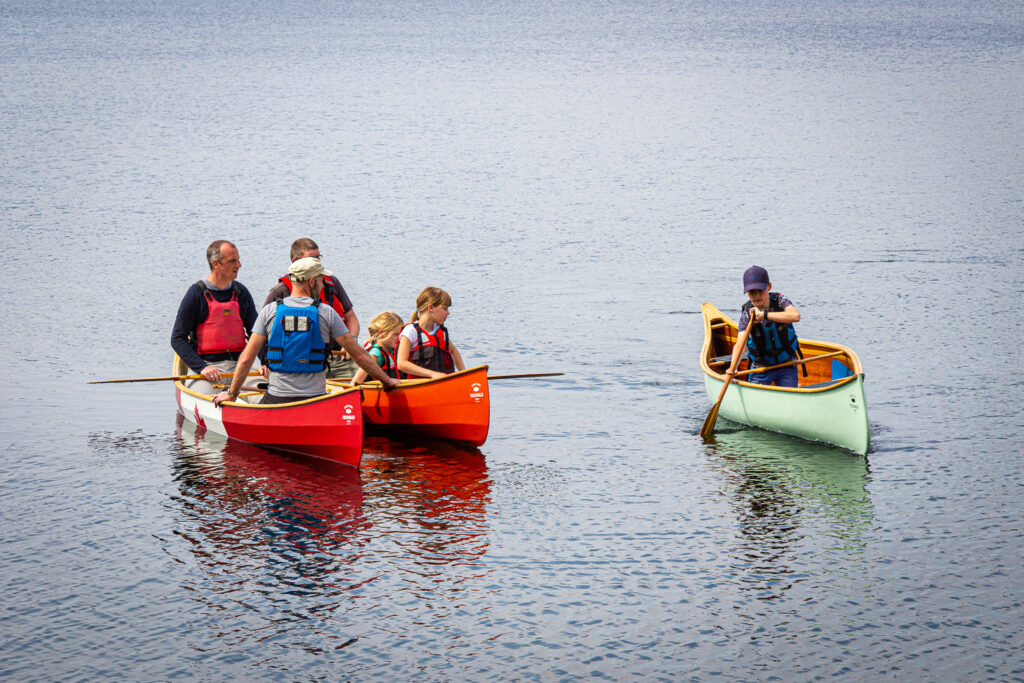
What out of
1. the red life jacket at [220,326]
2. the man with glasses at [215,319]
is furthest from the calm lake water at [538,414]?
the red life jacket at [220,326]

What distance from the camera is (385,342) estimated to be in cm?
1083

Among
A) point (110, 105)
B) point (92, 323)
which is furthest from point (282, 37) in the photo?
point (92, 323)

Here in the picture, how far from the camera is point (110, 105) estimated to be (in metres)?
46.5

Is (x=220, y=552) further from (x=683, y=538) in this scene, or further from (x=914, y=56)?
(x=914, y=56)

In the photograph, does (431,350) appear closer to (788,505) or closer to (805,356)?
(788,505)

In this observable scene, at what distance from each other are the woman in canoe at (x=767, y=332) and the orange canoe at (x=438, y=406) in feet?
8.25

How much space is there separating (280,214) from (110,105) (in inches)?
831

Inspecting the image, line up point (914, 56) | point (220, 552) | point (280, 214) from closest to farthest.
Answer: point (220, 552)
point (280, 214)
point (914, 56)

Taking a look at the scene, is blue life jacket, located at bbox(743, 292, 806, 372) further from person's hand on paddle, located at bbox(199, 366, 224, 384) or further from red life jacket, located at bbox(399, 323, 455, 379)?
person's hand on paddle, located at bbox(199, 366, 224, 384)

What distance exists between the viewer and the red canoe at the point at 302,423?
9.87 metres

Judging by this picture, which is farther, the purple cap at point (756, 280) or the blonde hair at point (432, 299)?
the purple cap at point (756, 280)

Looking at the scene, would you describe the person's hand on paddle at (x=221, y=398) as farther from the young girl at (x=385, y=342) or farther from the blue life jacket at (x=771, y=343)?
the blue life jacket at (x=771, y=343)

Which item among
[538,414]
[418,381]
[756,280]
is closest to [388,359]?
[418,381]

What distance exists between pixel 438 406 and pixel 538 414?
2.12 m
